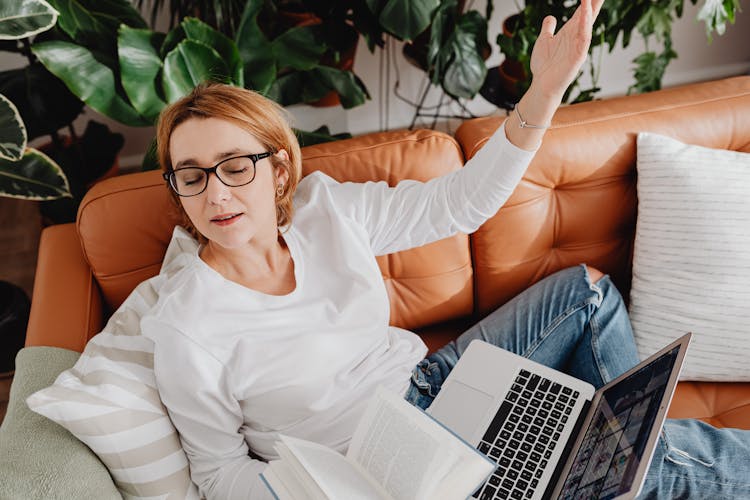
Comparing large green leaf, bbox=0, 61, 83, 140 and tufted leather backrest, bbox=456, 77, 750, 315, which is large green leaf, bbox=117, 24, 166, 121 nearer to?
large green leaf, bbox=0, 61, 83, 140

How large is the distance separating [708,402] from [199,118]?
4.34 ft

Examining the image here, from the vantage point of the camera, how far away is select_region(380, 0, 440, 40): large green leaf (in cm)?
159

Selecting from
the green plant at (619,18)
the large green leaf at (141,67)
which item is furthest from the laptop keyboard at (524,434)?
the large green leaf at (141,67)

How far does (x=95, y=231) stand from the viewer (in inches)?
52.2

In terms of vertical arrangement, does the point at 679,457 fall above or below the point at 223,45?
below

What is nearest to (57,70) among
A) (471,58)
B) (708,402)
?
(471,58)

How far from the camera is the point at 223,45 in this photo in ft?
5.09

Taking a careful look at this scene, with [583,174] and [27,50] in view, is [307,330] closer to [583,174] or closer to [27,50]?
[583,174]

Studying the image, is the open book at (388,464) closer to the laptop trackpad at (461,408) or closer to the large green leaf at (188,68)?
the laptop trackpad at (461,408)

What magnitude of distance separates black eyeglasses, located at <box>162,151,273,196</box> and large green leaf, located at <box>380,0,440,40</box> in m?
0.70

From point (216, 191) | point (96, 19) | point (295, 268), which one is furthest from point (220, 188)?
point (96, 19)

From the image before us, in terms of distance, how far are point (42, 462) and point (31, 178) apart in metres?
0.82

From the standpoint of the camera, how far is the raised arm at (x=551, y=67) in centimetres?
108

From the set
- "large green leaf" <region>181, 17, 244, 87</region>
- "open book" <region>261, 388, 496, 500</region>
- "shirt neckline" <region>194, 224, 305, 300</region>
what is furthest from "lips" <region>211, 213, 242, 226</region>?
"large green leaf" <region>181, 17, 244, 87</region>
